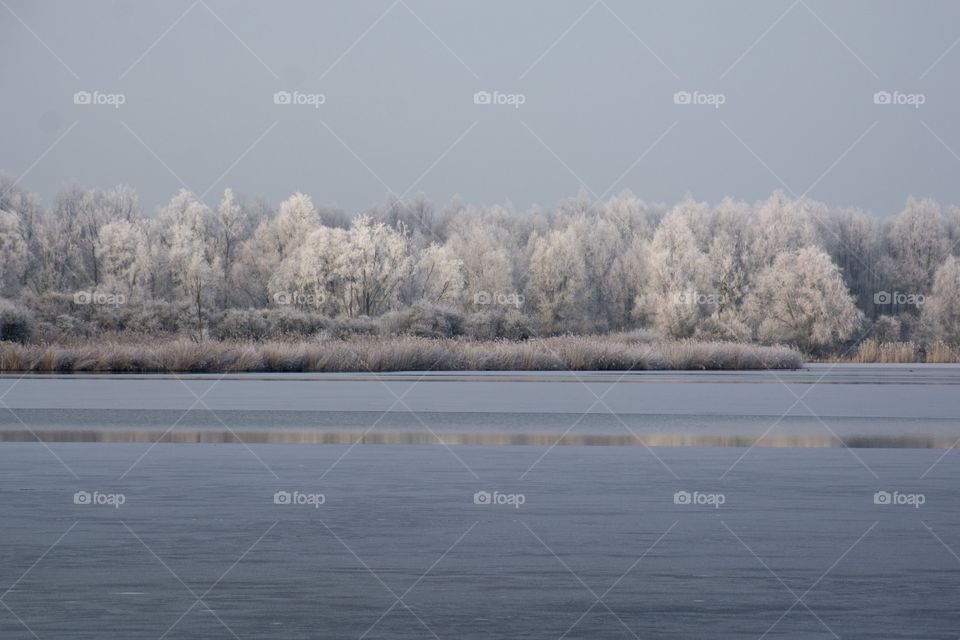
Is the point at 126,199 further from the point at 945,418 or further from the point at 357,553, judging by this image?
the point at 357,553

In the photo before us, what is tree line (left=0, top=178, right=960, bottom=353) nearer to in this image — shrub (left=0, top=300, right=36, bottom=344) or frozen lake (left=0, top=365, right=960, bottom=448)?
shrub (left=0, top=300, right=36, bottom=344)

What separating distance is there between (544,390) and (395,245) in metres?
44.8

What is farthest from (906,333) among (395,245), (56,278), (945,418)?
(945,418)

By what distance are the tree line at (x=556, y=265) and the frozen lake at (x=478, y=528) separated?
1839 inches

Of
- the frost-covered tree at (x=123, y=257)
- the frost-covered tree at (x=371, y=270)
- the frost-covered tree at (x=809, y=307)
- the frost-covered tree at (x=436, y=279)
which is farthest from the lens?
the frost-covered tree at (x=123, y=257)

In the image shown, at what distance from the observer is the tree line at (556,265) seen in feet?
233

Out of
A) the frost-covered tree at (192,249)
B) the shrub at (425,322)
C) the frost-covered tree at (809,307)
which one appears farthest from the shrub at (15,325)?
the frost-covered tree at (809,307)

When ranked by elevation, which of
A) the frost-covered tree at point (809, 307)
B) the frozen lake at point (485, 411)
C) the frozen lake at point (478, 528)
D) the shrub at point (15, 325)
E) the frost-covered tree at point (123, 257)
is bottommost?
the frozen lake at point (478, 528)

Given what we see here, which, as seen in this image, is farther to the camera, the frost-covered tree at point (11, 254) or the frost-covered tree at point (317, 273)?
the frost-covered tree at point (11, 254)

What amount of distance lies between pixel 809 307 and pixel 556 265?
17.6 metres

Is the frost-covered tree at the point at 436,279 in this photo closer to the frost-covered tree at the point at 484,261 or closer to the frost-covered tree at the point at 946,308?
the frost-covered tree at the point at 484,261

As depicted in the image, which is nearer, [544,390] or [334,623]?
[334,623]

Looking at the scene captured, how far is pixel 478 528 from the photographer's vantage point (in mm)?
9328

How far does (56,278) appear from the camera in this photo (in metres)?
84.1
